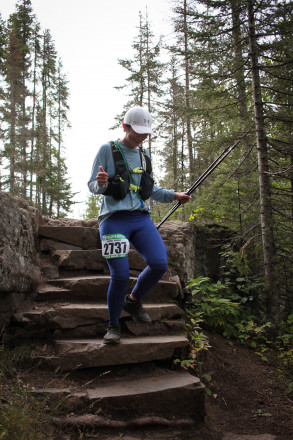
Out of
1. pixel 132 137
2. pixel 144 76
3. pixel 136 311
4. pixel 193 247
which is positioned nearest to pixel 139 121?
pixel 132 137

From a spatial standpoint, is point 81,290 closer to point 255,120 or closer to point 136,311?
point 136,311

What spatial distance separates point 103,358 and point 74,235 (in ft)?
8.69

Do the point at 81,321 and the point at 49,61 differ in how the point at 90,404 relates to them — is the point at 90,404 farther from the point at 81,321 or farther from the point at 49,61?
the point at 49,61

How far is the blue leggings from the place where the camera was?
3234 millimetres

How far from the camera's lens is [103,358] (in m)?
3.28

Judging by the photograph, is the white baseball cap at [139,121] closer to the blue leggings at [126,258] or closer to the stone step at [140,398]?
the blue leggings at [126,258]

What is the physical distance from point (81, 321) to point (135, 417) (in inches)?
47.4

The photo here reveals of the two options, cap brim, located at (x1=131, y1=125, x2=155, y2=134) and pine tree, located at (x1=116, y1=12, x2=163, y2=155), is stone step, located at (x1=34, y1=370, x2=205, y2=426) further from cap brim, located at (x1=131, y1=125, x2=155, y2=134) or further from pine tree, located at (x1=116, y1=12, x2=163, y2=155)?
pine tree, located at (x1=116, y1=12, x2=163, y2=155)

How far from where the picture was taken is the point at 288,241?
6.36 metres

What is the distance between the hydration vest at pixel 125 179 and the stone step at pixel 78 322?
1.43 metres

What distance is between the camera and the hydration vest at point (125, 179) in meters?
3.34

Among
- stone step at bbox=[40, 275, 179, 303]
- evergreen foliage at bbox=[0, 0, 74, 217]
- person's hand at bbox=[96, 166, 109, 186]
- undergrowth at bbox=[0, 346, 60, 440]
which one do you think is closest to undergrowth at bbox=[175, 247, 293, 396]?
stone step at bbox=[40, 275, 179, 303]

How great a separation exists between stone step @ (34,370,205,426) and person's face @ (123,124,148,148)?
250 cm

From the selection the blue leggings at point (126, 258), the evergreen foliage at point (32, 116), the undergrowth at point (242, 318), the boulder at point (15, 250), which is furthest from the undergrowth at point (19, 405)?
the evergreen foliage at point (32, 116)
